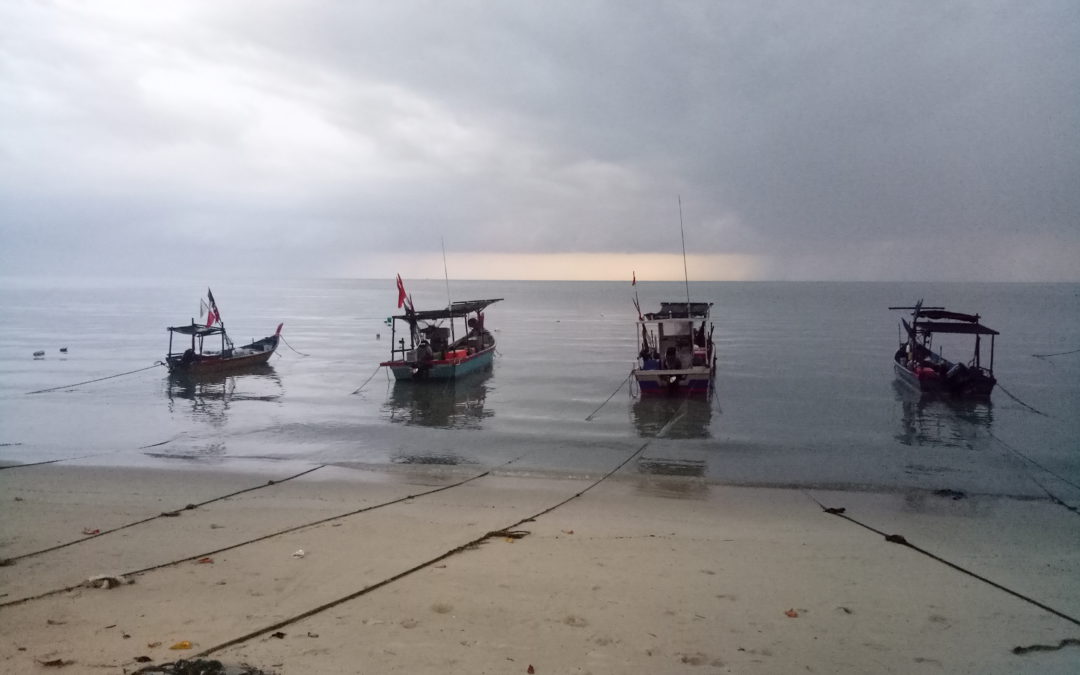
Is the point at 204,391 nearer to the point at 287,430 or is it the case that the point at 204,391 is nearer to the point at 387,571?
the point at 287,430

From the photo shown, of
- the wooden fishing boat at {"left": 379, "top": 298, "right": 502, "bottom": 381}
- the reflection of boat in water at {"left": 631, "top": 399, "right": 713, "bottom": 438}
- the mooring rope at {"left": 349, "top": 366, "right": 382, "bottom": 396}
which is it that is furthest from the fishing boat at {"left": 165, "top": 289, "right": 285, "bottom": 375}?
the reflection of boat in water at {"left": 631, "top": 399, "right": 713, "bottom": 438}

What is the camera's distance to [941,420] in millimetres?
21922

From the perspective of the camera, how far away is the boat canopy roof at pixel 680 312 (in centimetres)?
2502

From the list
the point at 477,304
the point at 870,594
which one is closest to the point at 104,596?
the point at 870,594

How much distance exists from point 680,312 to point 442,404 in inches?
392

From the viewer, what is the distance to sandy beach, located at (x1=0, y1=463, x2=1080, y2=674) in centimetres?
568

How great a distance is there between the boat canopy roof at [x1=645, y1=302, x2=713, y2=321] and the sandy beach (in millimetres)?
13115

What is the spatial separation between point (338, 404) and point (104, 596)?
731 inches

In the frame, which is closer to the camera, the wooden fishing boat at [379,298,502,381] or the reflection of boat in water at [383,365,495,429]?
the reflection of boat in water at [383,365,495,429]

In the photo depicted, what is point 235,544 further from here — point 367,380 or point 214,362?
point 214,362

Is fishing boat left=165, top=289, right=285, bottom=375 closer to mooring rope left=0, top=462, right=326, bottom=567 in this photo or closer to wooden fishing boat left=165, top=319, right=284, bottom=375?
wooden fishing boat left=165, top=319, right=284, bottom=375

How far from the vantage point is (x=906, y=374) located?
28938 mm

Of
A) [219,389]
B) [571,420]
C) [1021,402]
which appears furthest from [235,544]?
[1021,402]

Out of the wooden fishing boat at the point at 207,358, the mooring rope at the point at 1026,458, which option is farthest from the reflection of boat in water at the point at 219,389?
the mooring rope at the point at 1026,458
